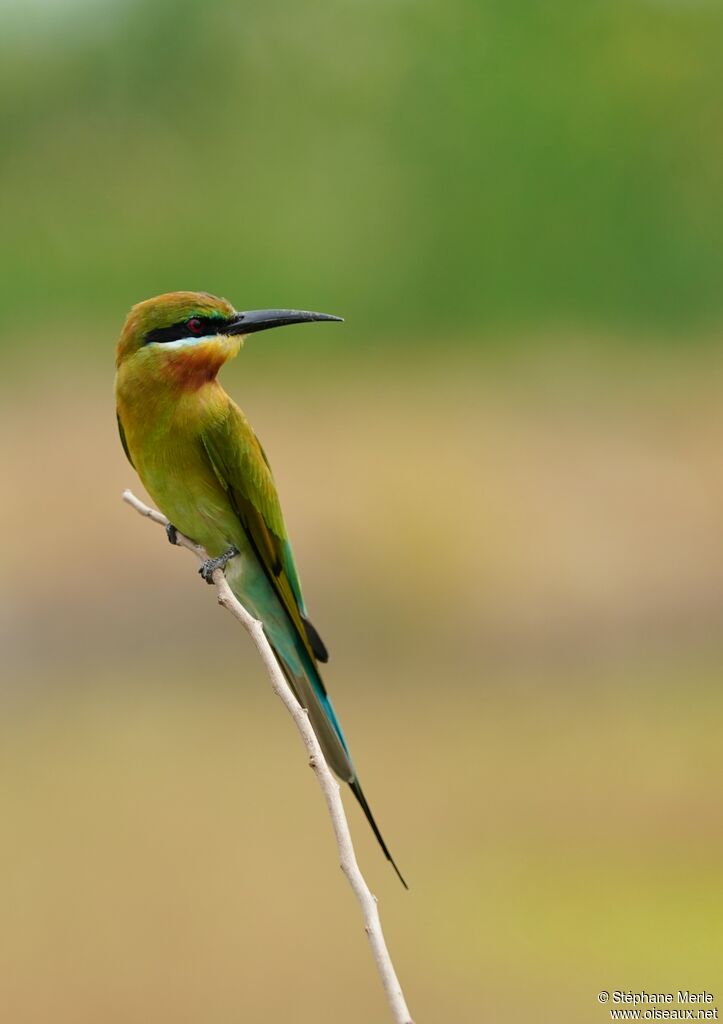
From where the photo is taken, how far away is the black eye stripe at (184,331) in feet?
4.95

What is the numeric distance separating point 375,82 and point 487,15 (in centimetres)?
66

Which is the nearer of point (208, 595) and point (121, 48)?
point (208, 595)

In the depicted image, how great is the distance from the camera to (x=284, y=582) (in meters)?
1.67

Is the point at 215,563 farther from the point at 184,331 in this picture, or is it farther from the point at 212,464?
the point at 184,331

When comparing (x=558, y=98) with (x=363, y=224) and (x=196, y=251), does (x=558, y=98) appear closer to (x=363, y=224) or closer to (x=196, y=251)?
(x=363, y=224)

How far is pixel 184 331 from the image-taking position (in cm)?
154

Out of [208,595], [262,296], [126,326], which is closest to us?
[126,326]

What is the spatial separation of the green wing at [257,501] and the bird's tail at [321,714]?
1.1 inches

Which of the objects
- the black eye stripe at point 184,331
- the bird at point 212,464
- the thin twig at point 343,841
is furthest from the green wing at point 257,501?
the thin twig at point 343,841

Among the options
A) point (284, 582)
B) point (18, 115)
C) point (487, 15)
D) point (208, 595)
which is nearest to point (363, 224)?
point (487, 15)

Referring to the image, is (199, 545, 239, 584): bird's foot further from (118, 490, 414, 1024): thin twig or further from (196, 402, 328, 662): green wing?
(118, 490, 414, 1024): thin twig

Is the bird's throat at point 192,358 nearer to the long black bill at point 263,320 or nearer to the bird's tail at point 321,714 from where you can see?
the long black bill at point 263,320

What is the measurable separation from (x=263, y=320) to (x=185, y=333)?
0.12 meters

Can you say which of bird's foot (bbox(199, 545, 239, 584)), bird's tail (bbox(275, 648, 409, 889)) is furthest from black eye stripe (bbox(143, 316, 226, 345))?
bird's tail (bbox(275, 648, 409, 889))
